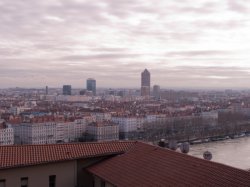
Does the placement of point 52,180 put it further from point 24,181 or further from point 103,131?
point 103,131

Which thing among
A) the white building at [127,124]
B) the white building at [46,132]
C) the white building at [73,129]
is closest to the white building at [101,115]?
the white building at [127,124]

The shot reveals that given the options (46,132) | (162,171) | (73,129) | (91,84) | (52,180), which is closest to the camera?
(162,171)

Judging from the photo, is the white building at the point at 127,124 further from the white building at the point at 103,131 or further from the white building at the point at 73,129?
the white building at the point at 73,129

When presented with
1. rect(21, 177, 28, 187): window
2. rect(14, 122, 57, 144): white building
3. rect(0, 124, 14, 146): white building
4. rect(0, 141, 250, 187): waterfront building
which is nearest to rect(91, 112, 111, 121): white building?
rect(14, 122, 57, 144): white building

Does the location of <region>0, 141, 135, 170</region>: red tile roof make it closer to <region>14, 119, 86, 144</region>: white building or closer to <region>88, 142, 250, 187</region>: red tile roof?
<region>88, 142, 250, 187</region>: red tile roof

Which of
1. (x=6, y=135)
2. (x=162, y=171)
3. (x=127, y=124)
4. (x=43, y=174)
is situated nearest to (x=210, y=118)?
(x=127, y=124)

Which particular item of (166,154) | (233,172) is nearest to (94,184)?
(166,154)
